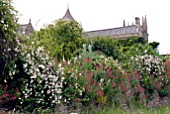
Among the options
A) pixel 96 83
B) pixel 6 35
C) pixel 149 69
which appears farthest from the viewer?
pixel 149 69

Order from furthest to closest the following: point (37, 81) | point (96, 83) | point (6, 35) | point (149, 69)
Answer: point (149, 69) < point (96, 83) < point (37, 81) < point (6, 35)

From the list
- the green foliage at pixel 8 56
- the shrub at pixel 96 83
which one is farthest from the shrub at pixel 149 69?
the green foliage at pixel 8 56

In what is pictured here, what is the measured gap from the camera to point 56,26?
1507 centimetres

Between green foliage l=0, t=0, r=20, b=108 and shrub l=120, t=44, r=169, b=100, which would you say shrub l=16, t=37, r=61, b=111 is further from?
shrub l=120, t=44, r=169, b=100

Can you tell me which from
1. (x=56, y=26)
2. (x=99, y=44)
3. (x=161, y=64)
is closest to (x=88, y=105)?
(x=161, y=64)

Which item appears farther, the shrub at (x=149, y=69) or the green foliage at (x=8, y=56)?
the shrub at (x=149, y=69)

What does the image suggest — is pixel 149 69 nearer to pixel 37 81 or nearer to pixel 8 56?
pixel 37 81

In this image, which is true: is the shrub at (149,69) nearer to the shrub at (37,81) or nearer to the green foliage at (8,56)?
the shrub at (37,81)

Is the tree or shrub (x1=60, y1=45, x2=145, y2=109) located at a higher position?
the tree

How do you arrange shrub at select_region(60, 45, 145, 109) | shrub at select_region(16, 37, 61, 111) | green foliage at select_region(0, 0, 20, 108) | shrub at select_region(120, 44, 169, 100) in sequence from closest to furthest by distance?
1. green foliage at select_region(0, 0, 20, 108)
2. shrub at select_region(16, 37, 61, 111)
3. shrub at select_region(60, 45, 145, 109)
4. shrub at select_region(120, 44, 169, 100)

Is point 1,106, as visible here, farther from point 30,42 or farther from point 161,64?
point 161,64

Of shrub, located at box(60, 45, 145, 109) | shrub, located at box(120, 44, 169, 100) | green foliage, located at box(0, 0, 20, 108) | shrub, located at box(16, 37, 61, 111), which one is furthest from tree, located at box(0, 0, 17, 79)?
shrub, located at box(120, 44, 169, 100)

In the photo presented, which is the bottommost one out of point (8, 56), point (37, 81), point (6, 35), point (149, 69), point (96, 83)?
point (96, 83)

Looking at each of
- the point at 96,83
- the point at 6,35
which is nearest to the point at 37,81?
the point at 6,35
